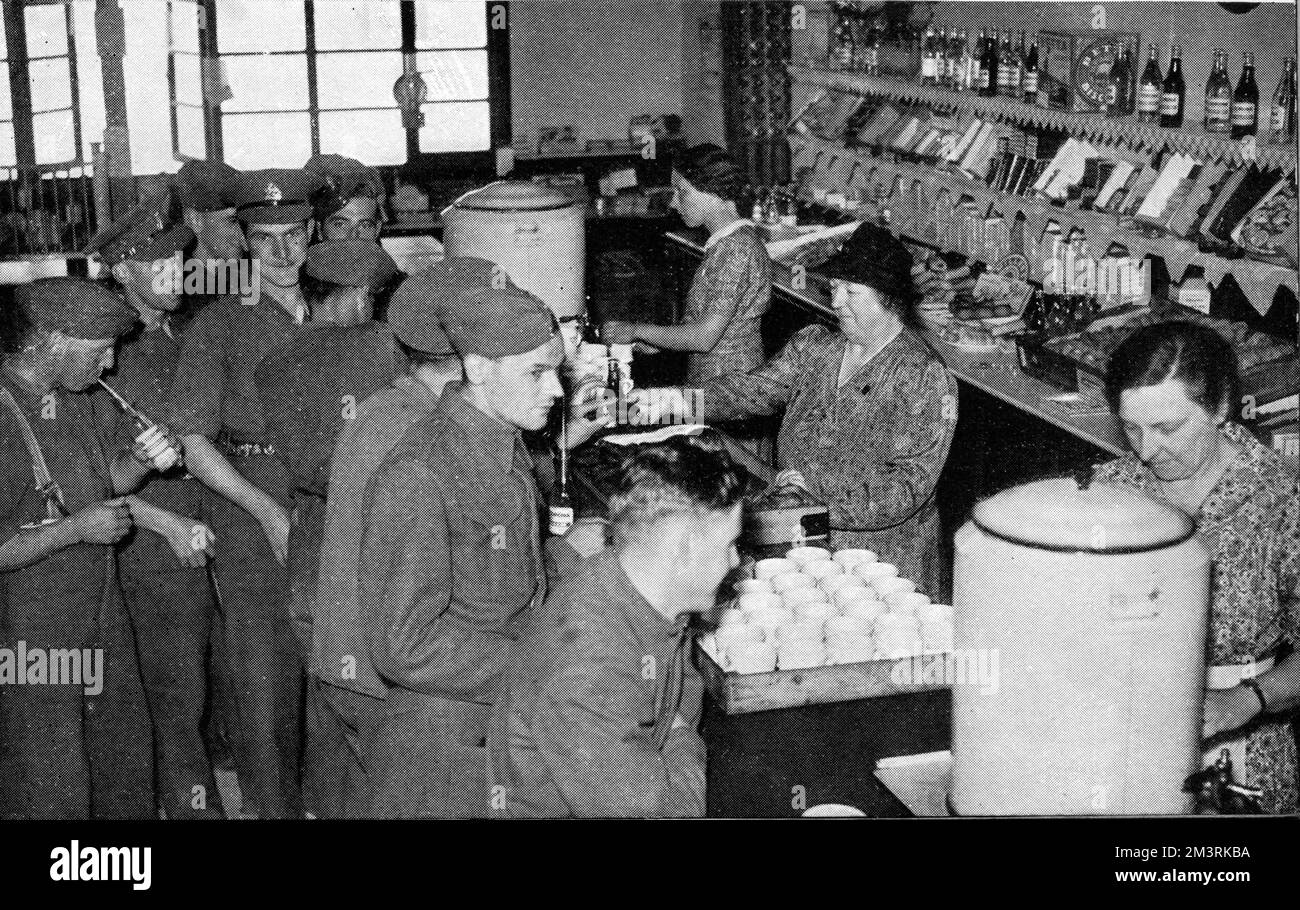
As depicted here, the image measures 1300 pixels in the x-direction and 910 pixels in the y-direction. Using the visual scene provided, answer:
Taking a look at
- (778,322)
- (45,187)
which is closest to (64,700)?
(778,322)

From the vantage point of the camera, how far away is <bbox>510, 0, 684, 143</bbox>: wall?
30.6 ft

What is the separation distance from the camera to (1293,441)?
12.9ft

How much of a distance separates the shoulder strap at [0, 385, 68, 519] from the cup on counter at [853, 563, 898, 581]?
181 centimetres

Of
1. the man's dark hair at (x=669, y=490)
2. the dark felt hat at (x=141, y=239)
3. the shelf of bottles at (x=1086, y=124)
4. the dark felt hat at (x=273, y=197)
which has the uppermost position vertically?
the shelf of bottles at (x=1086, y=124)

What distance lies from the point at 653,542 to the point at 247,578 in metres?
2.04

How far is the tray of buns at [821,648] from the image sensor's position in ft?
8.67

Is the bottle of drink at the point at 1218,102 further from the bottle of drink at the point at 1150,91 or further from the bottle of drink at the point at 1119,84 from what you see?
the bottle of drink at the point at 1119,84

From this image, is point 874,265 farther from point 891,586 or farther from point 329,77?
point 329,77

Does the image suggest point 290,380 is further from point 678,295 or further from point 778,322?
point 678,295

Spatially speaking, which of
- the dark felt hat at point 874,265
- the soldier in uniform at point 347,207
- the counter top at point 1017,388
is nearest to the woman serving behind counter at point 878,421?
the dark felt hat at point 874,265

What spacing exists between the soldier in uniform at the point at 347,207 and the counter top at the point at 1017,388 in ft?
6.32

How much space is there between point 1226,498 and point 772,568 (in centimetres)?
95

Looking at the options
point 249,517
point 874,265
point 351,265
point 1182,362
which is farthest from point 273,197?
point 1182,362

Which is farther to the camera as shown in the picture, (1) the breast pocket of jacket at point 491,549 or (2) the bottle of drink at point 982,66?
(2) the bottle of drink at point 982,66
